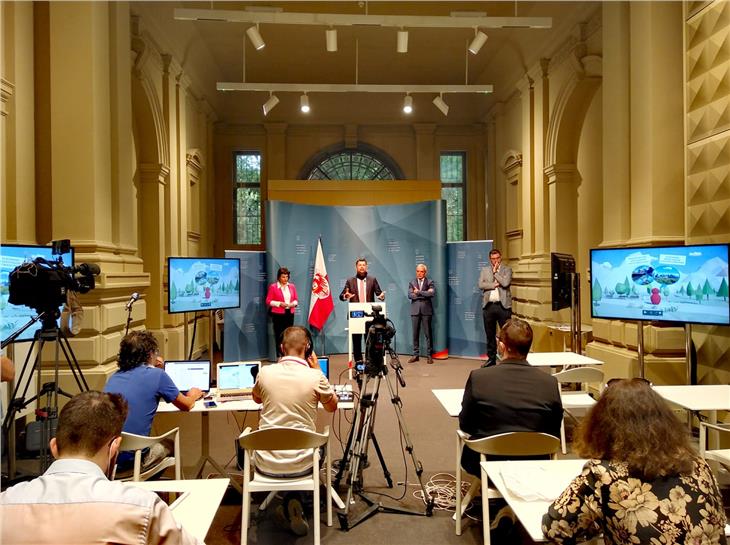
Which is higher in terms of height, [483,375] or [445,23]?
[445,23]

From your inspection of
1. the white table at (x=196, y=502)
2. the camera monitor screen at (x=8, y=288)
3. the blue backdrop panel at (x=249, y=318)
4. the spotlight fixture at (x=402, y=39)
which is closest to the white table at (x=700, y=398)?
the white table at (x=196, y=502)

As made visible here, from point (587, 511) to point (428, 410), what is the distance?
3828 millimetres

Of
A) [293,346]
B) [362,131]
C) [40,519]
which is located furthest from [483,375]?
[362,131]

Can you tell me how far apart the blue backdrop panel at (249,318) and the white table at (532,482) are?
595 cm

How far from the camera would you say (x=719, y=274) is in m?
3.38

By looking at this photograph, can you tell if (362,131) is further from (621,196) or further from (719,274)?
(719,274)

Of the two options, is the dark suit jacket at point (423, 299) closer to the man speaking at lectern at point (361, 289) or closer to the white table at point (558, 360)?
the man speaking at lectern at point (361, 289)

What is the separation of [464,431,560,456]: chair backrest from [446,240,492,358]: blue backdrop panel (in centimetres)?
586

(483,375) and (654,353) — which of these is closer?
(483,375)

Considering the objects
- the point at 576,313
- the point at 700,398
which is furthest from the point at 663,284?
the point at 576,313

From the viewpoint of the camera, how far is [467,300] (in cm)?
816

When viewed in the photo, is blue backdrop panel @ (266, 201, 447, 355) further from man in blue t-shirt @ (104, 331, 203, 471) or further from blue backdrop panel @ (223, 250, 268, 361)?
man in blue t-shirt @ (104, 331, 203, 471)

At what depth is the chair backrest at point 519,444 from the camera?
2232 millimetres

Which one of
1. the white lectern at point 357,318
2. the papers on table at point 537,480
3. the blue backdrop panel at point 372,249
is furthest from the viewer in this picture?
the blue backdrop panel at point 372,249
